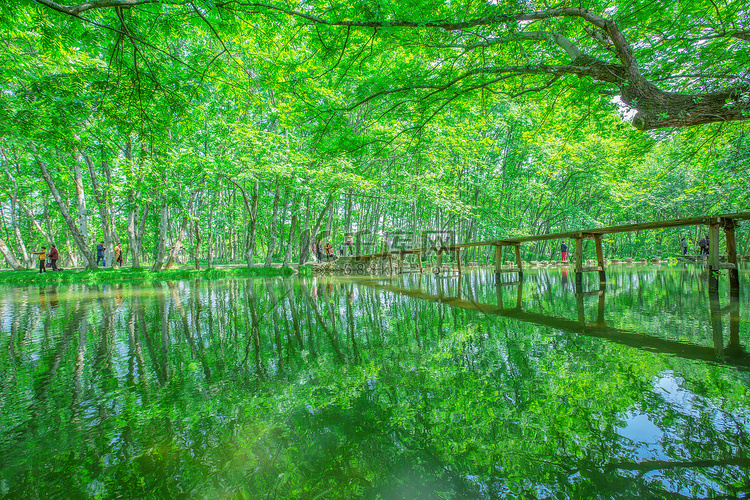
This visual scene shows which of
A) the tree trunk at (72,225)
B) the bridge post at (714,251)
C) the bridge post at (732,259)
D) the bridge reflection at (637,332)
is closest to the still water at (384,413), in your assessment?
the bridge reflection at (637,332)

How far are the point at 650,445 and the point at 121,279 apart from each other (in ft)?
61.9

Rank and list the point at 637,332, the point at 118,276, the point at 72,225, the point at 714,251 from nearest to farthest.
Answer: the point at 637,332 < the point at 714,251 < the point at 118,276 < the point at 72,225

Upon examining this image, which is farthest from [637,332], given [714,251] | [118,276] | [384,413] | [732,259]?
[118,276]

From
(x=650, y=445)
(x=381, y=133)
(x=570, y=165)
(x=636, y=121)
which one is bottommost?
(x=650, y=445)

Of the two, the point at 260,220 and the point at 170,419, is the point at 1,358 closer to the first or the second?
the point at 170,419

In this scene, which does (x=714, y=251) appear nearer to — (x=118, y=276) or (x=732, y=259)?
(x=732, y=259)

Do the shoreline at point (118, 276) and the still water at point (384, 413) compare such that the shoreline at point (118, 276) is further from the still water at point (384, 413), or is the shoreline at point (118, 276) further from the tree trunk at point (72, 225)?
the still water at point (384, 413)

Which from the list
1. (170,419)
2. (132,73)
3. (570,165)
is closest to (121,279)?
(132,73)

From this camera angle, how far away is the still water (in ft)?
4.82

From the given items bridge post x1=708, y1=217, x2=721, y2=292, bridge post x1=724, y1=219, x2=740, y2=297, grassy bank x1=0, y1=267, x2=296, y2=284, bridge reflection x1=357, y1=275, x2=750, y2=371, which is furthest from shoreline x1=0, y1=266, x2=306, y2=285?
bridge post x1=724, y1=219, x2=740, y2=297

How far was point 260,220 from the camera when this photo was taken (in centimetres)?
3241

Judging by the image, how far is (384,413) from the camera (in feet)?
6.79

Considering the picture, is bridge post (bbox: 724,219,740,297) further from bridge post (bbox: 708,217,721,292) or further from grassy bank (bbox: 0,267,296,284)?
grassy bank (bbox: 0,267,296,284)

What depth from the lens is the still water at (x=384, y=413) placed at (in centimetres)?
147
